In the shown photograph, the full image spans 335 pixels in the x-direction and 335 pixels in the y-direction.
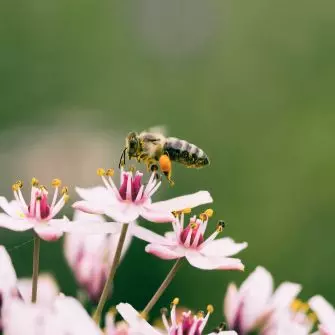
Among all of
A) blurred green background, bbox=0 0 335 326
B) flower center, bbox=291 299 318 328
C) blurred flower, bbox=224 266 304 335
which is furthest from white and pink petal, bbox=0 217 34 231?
blurred green background, bbox=0 0 335 326

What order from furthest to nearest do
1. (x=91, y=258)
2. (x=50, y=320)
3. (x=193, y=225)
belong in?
(x=91, y=258) < (x=193, y=225) < (x=50, y=320)

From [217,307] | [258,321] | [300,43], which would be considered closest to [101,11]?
[300,43]

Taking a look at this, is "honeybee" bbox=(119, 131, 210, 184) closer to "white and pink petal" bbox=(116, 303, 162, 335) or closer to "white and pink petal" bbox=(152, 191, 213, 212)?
"white and pink petal" bbox=(152, 191, 213, 212)

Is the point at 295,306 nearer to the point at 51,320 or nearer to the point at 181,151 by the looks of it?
the point at 181,151

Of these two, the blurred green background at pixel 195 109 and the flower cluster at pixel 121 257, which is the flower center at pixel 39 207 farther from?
the blurred green background at pixel 195 109

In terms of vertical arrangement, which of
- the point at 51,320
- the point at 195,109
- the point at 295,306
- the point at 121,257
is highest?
the point at 51,320

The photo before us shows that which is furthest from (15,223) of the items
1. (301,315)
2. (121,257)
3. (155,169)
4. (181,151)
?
(301,315)
